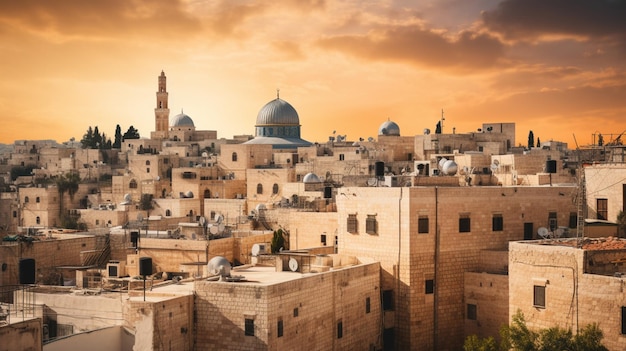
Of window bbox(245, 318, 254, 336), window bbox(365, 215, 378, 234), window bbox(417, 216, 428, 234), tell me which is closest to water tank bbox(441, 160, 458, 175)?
window bbox(417, 216, 428, 234)

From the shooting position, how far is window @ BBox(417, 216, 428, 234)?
79.8 feet

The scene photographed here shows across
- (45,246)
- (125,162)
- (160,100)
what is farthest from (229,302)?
(160,100)

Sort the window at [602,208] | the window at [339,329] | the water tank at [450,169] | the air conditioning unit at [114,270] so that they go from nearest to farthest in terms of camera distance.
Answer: the window at [339,329] < the window at [602,208] < the air conditioning unit at [114,270] < the water tank at [450,169]

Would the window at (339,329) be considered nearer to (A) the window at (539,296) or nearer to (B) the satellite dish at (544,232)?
(A) the window at (539,296)

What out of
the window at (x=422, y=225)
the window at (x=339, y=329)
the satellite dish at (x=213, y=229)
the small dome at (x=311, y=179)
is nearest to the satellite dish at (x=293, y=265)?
the window at (x=339, y=329)

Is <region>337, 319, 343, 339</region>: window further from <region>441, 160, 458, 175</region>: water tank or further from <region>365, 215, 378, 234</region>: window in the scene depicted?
<region>441, 160, 458, 175</region>: water tank

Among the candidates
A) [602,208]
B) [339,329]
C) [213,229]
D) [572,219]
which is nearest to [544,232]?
[572,219]

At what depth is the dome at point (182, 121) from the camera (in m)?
69.3

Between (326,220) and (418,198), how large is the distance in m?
6.18

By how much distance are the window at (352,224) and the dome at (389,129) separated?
26.5 m

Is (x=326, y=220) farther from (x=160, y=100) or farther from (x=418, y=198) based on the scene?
(x=160, y=100)

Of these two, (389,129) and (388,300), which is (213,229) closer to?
(388,300)

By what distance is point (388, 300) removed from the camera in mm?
24609

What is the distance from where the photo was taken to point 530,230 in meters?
25.9
